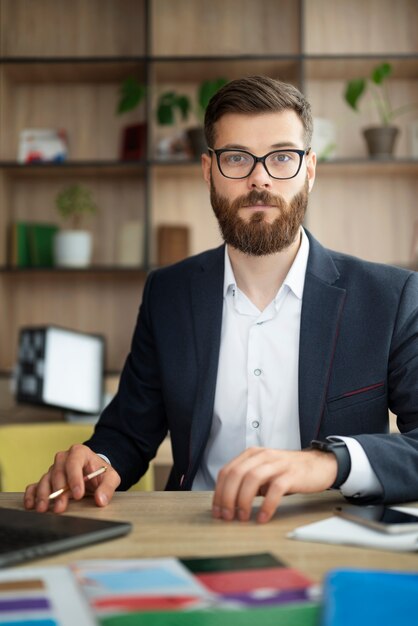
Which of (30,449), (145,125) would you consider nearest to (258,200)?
(30,449)

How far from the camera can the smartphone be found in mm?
926

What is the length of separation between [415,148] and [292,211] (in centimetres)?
247

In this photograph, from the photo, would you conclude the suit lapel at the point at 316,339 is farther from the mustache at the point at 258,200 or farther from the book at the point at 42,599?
the book at the point at 42,599

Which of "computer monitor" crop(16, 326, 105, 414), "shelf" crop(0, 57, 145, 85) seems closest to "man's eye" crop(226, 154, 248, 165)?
"computer monitor" crop(16, 326, 105, 414)

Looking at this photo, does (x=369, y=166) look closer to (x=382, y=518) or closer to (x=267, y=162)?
(x=267, y=162)

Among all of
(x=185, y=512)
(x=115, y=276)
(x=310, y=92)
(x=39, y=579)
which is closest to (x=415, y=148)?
(x=310, y=92)

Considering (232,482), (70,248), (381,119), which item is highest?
(381,119)

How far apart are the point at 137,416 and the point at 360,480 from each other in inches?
28.2

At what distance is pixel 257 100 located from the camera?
67.4 inches

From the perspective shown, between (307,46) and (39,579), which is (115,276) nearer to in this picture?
(307,46)

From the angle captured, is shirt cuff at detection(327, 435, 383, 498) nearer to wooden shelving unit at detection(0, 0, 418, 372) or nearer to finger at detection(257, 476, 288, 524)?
finger at detection(257, 476, 288, 524)

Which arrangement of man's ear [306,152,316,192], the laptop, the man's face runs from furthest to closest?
1. man's ear [306,152,316,192]
2. the man's face
3. the laptop

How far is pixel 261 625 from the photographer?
62cm

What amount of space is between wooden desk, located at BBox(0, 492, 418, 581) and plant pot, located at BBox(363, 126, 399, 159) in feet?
9.51
